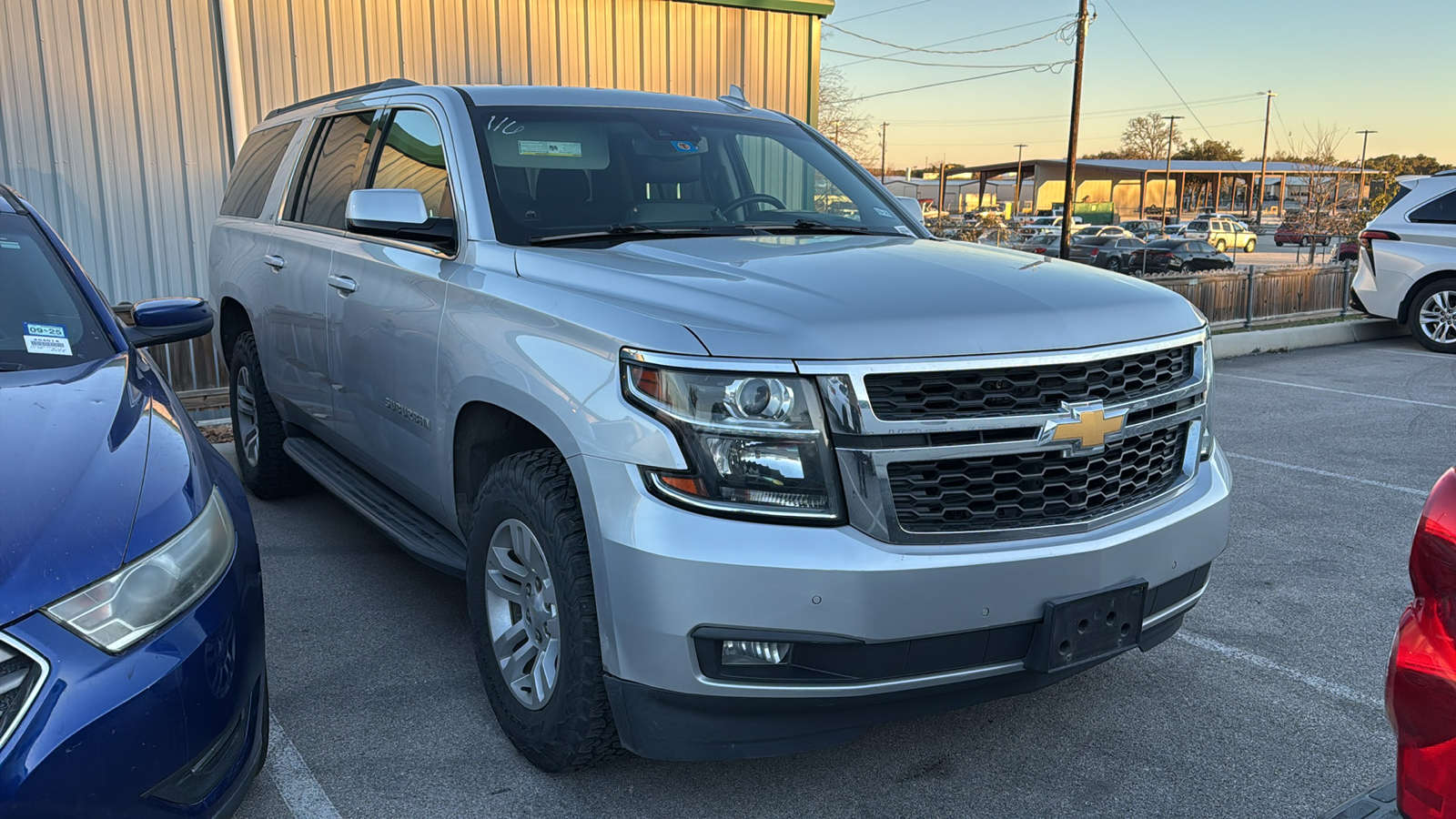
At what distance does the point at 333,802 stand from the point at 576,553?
0.98 m

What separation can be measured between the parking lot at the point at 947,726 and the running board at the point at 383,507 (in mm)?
436

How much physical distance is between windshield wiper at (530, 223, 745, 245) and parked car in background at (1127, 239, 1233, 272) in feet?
105

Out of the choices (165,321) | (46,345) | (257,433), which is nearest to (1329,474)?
(257,433)

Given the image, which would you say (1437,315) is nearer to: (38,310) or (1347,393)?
(1347,393)

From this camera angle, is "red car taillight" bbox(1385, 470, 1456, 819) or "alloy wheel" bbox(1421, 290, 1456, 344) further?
"alloy wheel" bbox(1421, 290, 1456, 344)

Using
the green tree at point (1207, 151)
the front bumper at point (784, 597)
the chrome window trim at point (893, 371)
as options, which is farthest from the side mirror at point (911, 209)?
the green tree at point (1207, 151)

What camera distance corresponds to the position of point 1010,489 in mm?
2471

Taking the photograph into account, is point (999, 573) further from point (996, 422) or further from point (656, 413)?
point (656, 413)

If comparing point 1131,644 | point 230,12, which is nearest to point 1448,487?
point 1131,644

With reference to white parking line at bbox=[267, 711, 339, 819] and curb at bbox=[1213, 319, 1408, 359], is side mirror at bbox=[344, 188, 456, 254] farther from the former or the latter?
curb at bbox=[1213, 319, 1408, 359]

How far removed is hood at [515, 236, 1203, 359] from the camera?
2379 millimetres

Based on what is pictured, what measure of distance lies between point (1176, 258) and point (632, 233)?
33.3 metres

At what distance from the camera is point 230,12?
29.4ft

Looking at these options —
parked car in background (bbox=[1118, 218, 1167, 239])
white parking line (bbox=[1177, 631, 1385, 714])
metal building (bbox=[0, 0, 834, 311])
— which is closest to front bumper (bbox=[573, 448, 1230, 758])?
white parking line (bbox=[1177, 631, 1385, 714])
